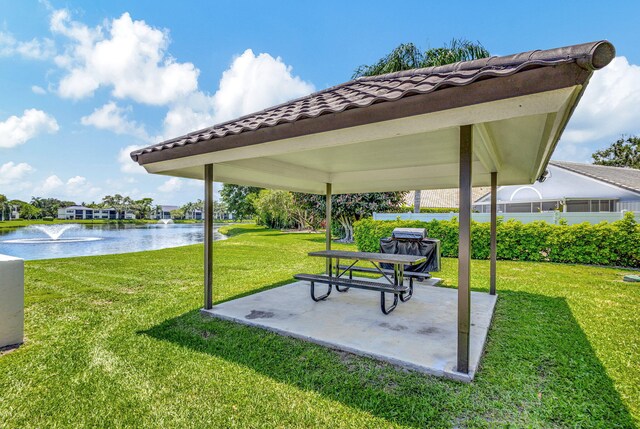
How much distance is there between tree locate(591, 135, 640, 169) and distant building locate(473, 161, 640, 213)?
2736 cm

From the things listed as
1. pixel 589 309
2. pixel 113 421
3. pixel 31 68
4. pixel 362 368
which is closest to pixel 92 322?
A: pixel 113 421

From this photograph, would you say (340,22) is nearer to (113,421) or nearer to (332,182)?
(332,182)

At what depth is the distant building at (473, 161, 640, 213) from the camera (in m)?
17.3

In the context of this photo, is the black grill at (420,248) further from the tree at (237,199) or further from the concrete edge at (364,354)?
the tree at (237,199)

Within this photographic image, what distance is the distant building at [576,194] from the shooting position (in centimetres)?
1734

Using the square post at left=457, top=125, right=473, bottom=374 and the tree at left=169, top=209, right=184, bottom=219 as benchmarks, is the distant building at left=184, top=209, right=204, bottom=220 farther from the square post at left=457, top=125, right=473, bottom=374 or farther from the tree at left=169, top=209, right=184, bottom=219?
the square post at left=457, top=125, right=473, bottom=374

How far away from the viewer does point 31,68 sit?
16.9m

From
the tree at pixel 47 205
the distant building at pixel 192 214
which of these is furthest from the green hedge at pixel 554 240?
the distant building at pixel 192 214

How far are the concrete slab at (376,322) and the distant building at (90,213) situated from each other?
322 feet

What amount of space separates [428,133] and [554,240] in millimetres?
9602

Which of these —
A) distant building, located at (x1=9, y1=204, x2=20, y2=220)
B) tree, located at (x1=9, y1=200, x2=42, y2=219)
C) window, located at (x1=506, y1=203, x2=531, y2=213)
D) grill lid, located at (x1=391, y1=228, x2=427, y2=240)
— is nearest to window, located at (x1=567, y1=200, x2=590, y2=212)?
window, located at (x1=506, y1=203, x2=531, y2=213)

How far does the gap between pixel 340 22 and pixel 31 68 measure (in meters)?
16.6

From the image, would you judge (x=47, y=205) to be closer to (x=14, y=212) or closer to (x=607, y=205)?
(x=14, y=212)

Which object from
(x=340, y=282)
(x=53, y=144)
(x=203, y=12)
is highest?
(x=203, y=12)
